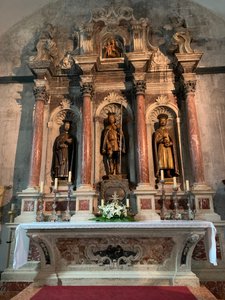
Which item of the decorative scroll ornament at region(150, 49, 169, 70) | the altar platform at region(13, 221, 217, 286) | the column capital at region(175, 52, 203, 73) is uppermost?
the decorative scroll ornament at region(150, 49, 169, 70)

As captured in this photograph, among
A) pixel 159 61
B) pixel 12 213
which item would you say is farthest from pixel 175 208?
pixel 159 61

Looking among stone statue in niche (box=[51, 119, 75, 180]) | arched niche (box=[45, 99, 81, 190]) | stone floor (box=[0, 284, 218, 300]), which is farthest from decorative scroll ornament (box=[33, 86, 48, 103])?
stone floor (box=[0, 284, 218, 300])

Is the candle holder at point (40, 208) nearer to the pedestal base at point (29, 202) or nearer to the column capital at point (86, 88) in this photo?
the pedestal base at point (29, 202)

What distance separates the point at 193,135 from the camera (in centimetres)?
677

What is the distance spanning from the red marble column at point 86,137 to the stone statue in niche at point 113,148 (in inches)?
15.8

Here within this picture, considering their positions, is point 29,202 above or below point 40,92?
below

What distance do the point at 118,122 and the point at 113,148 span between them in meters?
0.85

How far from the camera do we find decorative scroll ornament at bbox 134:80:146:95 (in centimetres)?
721

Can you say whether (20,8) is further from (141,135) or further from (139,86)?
(141,135)

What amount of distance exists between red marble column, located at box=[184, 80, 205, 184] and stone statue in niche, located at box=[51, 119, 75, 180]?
2959mm

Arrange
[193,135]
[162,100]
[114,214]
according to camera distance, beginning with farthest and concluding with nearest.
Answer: [162,100] → [193,135] → [114,214]

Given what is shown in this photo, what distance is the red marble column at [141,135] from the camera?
658 cm

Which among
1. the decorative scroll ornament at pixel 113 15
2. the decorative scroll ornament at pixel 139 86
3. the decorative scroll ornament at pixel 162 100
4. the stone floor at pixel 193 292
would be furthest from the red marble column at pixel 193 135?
the decorative scroll ornament at pixel 113 15

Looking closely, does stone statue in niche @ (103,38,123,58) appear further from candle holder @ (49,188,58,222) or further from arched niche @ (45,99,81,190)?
candle holder @ (49,188,58,222)
